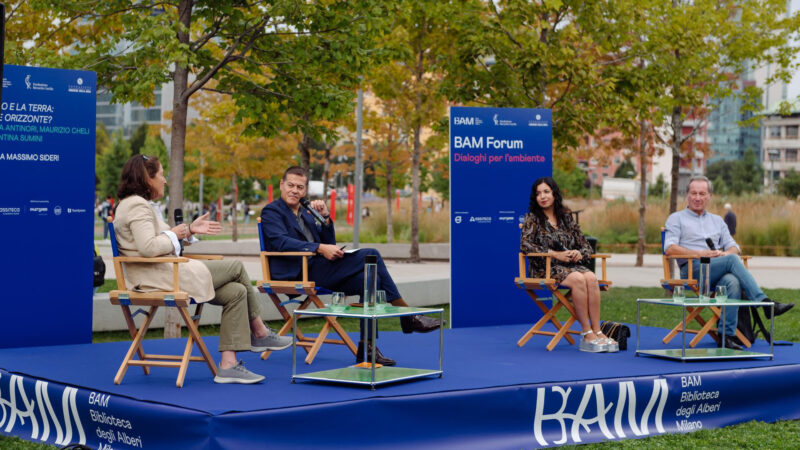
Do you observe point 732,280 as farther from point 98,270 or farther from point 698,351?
point 98,270

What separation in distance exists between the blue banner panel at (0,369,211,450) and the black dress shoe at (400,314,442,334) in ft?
6.60

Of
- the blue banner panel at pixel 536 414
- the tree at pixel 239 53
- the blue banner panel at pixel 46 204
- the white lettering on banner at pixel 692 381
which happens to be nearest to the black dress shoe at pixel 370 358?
the blue banner panel at pixel 536 414

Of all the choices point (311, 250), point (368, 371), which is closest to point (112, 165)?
point (311, 250)

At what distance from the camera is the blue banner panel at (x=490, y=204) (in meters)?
9.30

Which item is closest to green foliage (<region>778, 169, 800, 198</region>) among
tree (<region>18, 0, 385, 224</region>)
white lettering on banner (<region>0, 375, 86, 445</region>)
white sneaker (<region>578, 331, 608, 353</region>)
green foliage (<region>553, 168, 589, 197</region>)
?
green foliage (<region>553, 168, 589, 197</region>)

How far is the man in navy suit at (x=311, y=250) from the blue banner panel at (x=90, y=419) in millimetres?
1923

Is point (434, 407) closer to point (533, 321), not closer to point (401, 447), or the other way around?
point (401, 447)

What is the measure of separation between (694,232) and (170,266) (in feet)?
15.2

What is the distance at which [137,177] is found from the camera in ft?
18.3

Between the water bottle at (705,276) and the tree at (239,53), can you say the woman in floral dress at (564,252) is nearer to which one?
the water bottle at (705,276)

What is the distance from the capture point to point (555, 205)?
7.66 meters

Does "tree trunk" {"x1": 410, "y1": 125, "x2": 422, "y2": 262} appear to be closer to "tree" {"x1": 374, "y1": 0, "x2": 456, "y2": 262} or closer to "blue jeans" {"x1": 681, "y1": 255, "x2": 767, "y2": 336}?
"tree" {"x1": 374, "y1": 0, "x2": 456, "y2": 262}

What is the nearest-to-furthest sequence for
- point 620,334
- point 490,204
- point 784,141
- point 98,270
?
point 620,334 → point 98,270 → point 490,204 → point 784,141

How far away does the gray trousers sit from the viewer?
5.48m
